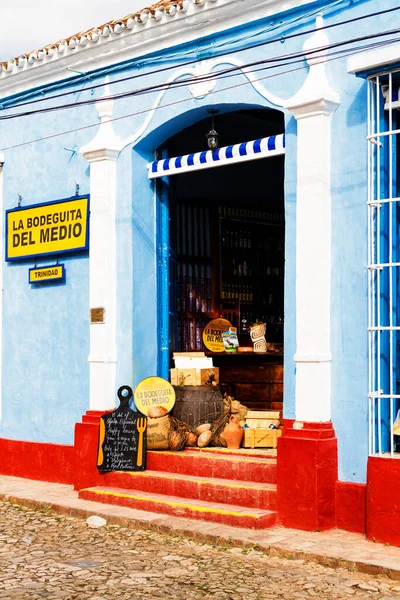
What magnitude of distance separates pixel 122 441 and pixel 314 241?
10.3 ft

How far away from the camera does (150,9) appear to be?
10055 millimetres

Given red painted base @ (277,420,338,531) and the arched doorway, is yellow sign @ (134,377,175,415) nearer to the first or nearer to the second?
the arched doorway

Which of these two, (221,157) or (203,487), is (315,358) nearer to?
(203,487)

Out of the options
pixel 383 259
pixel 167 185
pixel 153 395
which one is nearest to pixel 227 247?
pixel 167 185

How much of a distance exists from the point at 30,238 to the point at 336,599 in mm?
6641

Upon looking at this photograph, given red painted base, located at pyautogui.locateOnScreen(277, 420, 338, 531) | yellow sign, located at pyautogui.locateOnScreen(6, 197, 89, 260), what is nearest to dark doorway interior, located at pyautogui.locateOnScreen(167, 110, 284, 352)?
yellow sign, located at pyautogui.locateOnScreen(6, 197, 89, 260)

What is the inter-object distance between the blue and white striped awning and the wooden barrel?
7.82 feet

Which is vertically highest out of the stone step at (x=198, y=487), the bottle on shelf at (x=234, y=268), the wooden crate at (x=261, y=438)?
the bottle on shelf at (x=234, y=268)

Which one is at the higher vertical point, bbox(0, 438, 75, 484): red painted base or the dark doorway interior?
the dark doorway interior

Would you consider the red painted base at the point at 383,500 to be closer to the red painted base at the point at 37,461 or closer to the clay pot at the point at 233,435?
the clay pot at the point at 233,435

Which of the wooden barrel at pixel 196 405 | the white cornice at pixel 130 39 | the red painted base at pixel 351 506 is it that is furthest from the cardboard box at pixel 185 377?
the white cornice at pixel 130 39

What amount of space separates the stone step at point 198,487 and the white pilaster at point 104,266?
0.96m

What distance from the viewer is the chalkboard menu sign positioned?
996 cm

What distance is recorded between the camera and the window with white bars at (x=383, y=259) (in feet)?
26.5
